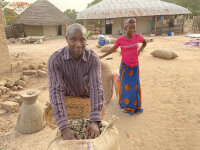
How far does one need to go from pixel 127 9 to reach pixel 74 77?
15651mm

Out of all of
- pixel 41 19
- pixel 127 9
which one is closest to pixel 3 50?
pixel 41 19

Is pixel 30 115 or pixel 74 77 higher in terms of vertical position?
pixel 74 77

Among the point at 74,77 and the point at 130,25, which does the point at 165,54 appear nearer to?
the point at 130,25

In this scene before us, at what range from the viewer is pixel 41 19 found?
50.6ft

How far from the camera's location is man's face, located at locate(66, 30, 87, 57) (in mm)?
1231

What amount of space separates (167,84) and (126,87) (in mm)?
2232

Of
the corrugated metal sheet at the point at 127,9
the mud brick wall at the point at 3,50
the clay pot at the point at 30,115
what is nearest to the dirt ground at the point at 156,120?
the clay pot at the point at 30,115

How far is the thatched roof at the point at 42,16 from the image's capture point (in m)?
15.3

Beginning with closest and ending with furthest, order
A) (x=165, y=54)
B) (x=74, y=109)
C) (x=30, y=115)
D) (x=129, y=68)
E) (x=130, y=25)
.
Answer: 1. (x=74, y=109)
2. (x=130, y=25)
3. (x=30, y=115)
4. (x=129, y=68)
5. (x=165, y=54)

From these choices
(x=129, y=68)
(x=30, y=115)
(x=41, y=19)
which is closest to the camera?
(x=30, y=115)

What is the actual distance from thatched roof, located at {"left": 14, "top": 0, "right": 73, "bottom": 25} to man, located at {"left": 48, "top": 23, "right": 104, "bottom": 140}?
1535 cm

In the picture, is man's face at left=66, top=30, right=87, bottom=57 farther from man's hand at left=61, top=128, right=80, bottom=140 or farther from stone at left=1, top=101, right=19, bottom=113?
stone at left=1, top=101, right=19, bottom=113

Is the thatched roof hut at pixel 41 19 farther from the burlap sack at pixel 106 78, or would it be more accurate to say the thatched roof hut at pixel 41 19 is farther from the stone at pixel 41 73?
the burlap sack at pixel 106 78

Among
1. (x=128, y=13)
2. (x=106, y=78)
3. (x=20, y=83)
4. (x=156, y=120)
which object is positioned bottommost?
(x=156, y=120)
